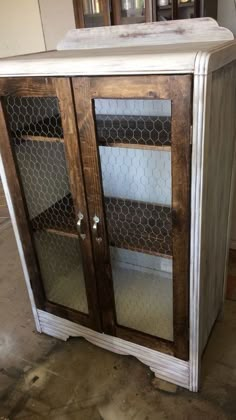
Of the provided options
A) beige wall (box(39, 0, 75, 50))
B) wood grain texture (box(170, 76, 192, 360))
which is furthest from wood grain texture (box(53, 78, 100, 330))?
beige wall (box(39, 0, 75, 50))

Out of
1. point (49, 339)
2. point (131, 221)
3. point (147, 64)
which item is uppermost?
point (147, 64)

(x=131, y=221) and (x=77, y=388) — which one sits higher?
(x=131, y=221)

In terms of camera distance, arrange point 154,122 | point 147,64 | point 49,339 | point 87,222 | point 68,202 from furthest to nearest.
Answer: point 49,339 < point 68,202 < point 87,222 < point 154,122 < point 147,64

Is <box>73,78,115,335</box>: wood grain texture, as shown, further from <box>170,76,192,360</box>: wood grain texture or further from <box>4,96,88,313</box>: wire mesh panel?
<box>170,76,192,360</box>: wood grain texture

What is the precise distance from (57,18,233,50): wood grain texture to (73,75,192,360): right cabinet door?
0.95ft

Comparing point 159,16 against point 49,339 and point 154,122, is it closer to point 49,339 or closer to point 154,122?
point 154,122

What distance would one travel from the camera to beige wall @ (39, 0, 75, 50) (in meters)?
2.16

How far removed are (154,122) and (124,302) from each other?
0.77 m

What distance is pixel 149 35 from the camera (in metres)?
1.37

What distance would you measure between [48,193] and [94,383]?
2.69ft

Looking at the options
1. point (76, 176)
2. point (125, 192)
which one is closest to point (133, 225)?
point (125, 192)

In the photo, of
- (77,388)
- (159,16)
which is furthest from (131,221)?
(159,16)

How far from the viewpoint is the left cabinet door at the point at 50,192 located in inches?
48.0

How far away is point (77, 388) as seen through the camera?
1501 mm
